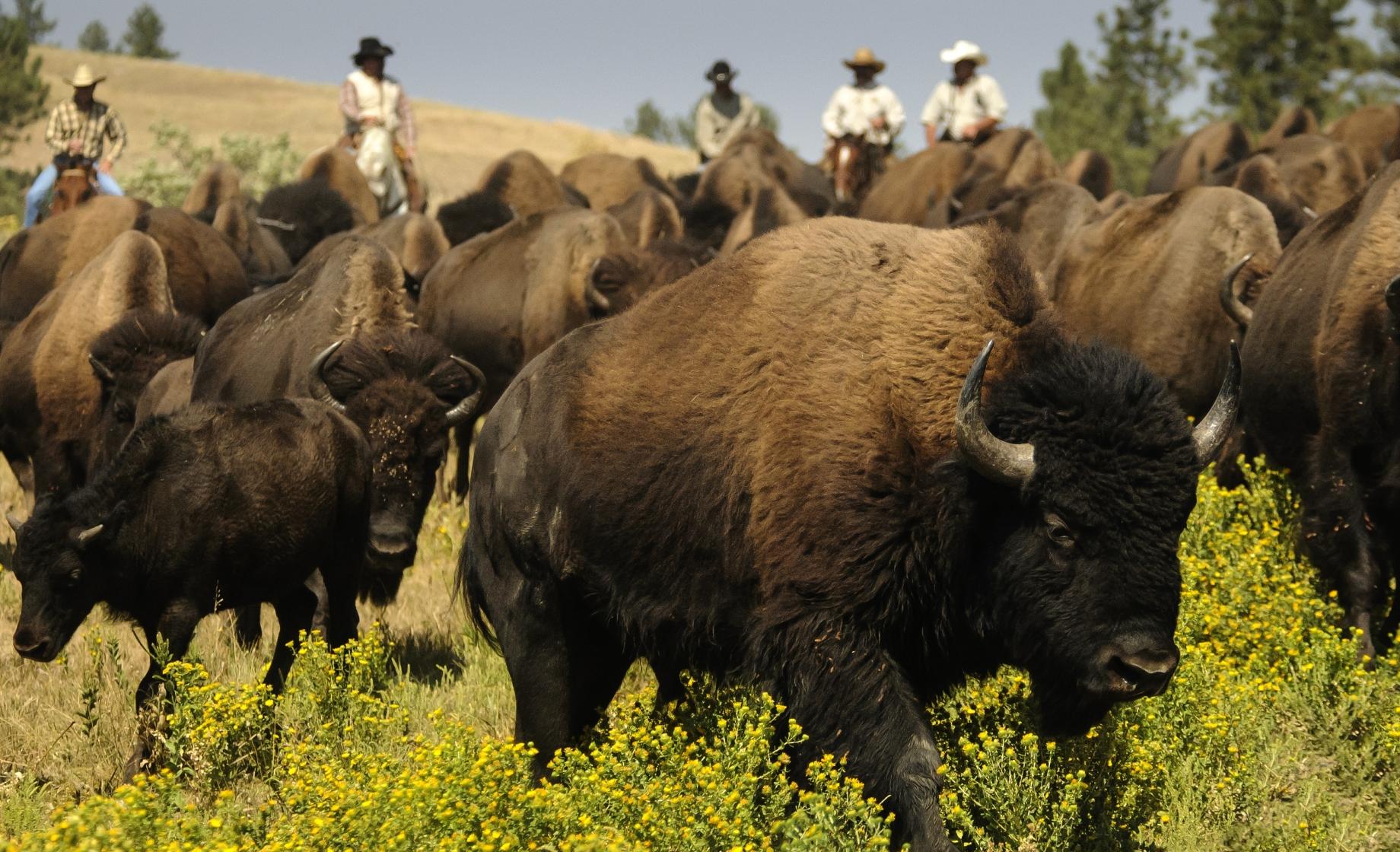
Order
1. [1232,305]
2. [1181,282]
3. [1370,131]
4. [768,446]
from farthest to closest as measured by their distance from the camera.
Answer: [1370,131] < [1181,282] < [1232,305] < [768,446]

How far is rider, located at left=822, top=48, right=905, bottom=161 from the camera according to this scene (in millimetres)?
20422

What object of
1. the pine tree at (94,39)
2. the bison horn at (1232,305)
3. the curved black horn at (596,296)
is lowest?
the pine tree at (94,39)

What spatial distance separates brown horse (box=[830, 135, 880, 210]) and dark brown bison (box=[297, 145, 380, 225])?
5.84 metres

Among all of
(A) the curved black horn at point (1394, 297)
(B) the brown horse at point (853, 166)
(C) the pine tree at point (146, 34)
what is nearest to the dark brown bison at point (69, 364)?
(A) the curved black horn at point (1394, 297)

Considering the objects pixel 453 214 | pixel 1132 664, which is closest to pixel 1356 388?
pixel 1132 664

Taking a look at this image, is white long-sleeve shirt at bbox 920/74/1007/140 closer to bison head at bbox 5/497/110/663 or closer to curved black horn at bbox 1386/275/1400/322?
curved black horn at bbox 1386/275/1400/322

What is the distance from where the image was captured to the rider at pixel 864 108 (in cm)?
2042

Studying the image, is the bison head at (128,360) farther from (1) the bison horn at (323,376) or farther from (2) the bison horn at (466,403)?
(2) the bison horn at (466,403)

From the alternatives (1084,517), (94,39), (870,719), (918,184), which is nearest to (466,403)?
(870,719)

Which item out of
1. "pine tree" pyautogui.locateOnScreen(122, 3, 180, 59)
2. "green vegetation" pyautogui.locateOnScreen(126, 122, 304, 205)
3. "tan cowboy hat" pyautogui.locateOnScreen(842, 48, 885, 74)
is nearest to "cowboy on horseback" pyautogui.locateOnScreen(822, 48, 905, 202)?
"tan cowboy hat" pyautogui.locateOnScreen(842, 48, 885, 74)

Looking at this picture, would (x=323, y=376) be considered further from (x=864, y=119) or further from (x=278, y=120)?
(x=278, y=120)

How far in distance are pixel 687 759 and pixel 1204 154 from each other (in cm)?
1590

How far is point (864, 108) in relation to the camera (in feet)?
67.3

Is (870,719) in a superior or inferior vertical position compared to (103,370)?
superior
